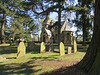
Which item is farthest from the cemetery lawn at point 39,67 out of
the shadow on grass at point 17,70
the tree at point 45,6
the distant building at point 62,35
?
the distant building at point 62,35

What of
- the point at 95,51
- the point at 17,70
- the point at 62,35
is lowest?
the point at 17,70

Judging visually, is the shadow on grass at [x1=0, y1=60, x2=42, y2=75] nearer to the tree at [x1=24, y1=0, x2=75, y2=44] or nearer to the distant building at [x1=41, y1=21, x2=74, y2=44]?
the tree at [x1=24, y1=0, x2=75, y2=44]

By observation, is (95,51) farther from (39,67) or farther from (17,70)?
(17,70)

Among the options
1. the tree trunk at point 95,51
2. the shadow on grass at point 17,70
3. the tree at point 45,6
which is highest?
the tree at point 45,6

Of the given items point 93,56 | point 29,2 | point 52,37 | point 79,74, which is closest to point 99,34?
point 93,56

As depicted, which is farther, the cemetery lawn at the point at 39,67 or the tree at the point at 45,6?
the tree at the point at 45,6

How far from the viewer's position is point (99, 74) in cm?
281

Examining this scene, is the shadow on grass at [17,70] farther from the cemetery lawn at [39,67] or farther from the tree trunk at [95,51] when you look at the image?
the tree trunk at [95,51]

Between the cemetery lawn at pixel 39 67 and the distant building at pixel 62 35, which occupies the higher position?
the distant building at pixel 62 35

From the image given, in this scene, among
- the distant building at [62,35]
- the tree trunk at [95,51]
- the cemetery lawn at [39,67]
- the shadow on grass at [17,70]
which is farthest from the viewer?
the distant building at [62,35]

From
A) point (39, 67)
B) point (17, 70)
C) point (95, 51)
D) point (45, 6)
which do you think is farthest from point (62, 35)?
point (95, 51)

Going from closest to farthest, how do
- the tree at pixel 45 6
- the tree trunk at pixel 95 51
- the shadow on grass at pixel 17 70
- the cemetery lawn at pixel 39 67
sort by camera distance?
the tree trunk at pixel 95 51
the cemetery lawn at pixel 39 67
the shadow on grass at pixel 17 70
the tree at pixel 45 6

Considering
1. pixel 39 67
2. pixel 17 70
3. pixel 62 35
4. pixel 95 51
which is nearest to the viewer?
pixel 95 51

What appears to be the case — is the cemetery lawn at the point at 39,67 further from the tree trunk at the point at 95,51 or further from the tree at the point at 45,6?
the tree at the point at 45,6
